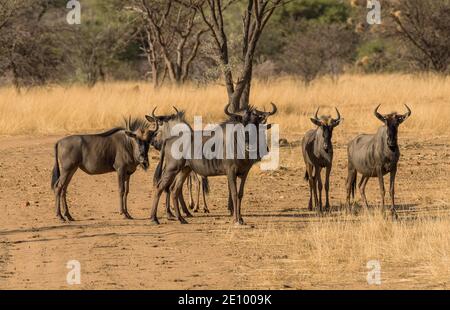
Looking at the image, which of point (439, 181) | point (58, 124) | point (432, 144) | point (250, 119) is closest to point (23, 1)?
point (58, 124)

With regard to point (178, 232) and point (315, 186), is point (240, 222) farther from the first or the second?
point (315, 186)

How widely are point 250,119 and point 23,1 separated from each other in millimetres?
17851

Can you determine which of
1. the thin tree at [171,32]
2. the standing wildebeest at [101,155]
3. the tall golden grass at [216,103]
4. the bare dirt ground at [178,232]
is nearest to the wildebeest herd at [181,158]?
the standing wildebeest at [101,155]

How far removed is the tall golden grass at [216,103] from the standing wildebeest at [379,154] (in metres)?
7.21

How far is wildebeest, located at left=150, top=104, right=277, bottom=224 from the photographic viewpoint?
11289 millimetres

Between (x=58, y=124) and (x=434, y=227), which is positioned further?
(x=58, y=124)

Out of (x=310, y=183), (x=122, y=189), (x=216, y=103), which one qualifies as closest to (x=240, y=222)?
(x=122, y=189)

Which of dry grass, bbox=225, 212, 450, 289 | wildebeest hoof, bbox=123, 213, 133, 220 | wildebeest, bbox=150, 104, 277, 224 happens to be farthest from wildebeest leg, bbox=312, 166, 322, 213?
wildebeest hoof, bbox=123, 213, 133, 220

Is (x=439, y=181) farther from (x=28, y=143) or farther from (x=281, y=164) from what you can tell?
(x=28, y=143)

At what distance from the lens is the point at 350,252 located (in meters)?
9.46

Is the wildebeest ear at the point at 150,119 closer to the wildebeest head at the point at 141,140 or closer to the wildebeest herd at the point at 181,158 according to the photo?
the wildebeest herd at the point at 181,158

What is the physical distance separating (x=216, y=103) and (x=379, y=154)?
446 inches
